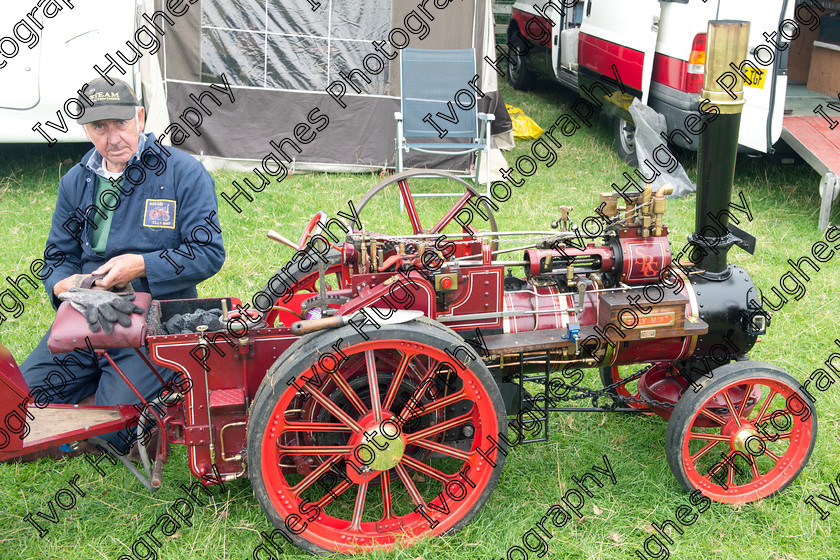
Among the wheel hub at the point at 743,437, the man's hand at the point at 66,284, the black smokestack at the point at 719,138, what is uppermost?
the black smokestack at the point at 719,138

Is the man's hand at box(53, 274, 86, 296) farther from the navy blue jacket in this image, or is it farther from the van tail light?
the van tail light

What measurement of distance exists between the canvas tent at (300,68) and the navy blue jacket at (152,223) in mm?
4108

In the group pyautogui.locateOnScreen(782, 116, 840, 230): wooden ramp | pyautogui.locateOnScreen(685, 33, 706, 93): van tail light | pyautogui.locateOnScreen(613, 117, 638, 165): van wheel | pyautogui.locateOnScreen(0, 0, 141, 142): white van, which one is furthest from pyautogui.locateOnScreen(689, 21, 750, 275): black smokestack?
pyautogui.locateOnScreen(0, 0, 141, 142): white van

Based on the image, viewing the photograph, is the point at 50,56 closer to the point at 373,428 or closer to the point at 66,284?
the point at 66,284

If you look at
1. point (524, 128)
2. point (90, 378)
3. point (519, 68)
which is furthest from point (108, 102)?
point (519, 68)

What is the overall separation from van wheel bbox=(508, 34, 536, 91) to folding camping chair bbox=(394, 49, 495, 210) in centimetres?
436

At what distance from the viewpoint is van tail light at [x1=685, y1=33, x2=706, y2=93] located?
21.5 ft

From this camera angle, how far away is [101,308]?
9.08 feet

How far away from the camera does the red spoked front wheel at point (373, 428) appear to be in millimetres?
2619

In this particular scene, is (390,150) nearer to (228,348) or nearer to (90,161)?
(90,161)

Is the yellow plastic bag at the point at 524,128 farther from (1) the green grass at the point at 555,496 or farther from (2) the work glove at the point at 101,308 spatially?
(2) the work glove at the point at 101,308

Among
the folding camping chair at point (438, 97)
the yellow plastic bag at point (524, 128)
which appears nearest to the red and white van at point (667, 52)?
the yellow plastic bag at point (524, 128)

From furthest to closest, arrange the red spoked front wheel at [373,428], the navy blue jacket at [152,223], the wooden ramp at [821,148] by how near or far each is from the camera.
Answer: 1. the wooden ramp at [821,148]
2. the navy blue jacket at [152,223]
3. the red spoked front wheel at [373,428]

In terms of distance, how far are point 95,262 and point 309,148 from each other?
14.2 feet
